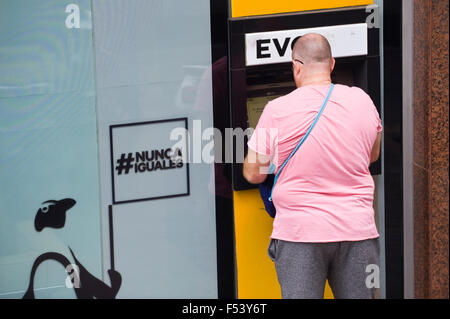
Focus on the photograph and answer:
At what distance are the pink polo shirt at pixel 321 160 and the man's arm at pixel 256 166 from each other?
0.11 feet

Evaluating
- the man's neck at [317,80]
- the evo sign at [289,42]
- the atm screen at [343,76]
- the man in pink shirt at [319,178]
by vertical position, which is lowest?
the man in pink shirt at [319,178]

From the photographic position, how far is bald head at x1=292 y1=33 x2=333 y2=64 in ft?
9.34

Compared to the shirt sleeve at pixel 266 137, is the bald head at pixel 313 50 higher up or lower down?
higher up

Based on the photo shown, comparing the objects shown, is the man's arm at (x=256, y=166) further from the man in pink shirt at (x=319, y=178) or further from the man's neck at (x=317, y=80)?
the man's neck at (x=317, y=80)

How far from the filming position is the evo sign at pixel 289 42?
3.33 meters

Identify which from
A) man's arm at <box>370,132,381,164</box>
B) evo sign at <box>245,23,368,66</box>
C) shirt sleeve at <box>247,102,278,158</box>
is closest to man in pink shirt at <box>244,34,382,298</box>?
shirt sleeve at <box>247,102,278,158</box>

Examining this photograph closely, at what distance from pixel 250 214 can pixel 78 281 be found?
0.98m

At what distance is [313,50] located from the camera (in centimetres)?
285

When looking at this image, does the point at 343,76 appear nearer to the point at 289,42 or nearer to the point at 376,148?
the point at 289,42

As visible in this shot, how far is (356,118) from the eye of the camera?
281 centimetres

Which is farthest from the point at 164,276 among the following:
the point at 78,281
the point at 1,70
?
the point at 1,70

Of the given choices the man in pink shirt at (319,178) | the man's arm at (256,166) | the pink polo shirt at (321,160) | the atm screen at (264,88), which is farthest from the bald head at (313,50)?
the atm screen at (264,88)

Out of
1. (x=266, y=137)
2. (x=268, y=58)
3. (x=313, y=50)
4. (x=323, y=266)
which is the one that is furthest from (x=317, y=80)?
(x=323, y=266)

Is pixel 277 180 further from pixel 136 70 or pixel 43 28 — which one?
pixel 43 28
